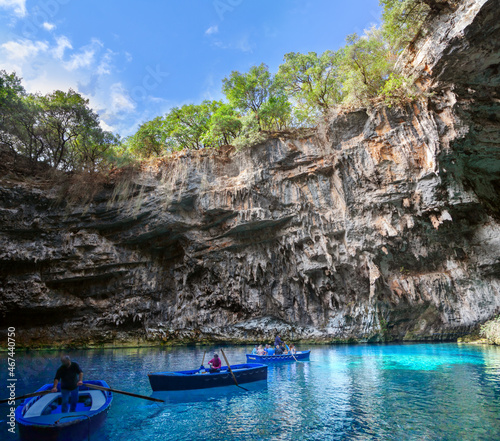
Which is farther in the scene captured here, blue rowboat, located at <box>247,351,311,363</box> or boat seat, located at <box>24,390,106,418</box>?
blue rowboat, located at <box>247,351,311,363</box>

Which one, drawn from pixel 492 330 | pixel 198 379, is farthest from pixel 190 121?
pixel 492 330

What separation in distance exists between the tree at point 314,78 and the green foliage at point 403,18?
6493mm

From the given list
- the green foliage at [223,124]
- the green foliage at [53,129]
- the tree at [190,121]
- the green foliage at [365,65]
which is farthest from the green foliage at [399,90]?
the green foliage at [53,129]

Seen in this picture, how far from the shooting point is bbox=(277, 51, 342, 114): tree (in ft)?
87.8

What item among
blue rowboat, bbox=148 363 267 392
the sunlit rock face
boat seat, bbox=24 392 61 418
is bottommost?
blue rowboat, bbox=148 363 267 392

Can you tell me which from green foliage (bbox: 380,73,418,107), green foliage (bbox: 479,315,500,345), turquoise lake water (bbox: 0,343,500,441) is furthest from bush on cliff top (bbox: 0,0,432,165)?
turquoise lake water (bbox: 0,343,500,441)

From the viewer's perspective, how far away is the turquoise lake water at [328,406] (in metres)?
6.79

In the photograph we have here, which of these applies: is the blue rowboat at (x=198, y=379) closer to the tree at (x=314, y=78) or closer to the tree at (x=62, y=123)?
the tree at (x=314, y=78)

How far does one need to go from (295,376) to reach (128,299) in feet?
73.2

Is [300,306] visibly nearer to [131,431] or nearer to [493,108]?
[493,108]

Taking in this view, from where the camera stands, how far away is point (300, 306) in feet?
94.8

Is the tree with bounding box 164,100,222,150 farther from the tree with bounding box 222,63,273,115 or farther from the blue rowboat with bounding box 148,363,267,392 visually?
the blue rowboat with bounding box 148,363,267,392

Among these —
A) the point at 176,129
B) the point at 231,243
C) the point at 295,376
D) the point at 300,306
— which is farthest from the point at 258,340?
the point at 176,129

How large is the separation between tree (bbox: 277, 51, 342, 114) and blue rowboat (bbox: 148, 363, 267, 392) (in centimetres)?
2191
